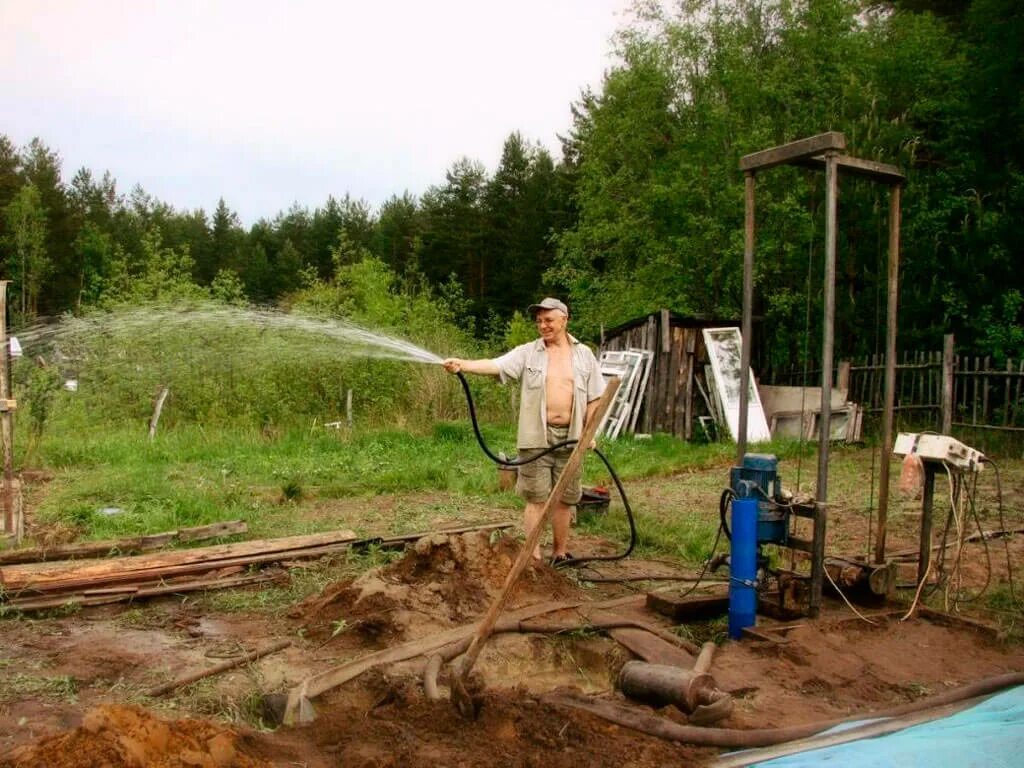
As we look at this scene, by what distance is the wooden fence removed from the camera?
1281 cm

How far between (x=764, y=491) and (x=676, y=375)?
1092cm

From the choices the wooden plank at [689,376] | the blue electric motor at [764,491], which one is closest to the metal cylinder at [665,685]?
the blue electric motor at [764,491]

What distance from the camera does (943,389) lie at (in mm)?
13070

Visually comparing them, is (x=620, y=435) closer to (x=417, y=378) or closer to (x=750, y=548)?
(x=417, y=378)

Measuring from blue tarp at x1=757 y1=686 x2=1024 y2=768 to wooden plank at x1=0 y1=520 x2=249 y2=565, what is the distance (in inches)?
199

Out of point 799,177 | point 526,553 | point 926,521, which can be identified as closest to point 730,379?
point 799,177

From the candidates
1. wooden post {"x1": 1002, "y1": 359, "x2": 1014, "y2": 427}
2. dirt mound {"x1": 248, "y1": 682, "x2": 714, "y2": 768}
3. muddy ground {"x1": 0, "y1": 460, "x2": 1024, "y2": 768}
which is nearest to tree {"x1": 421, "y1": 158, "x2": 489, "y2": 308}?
wooden post {"x1": 1002, "y1": 359, "x2": 1014, "y2": 427}

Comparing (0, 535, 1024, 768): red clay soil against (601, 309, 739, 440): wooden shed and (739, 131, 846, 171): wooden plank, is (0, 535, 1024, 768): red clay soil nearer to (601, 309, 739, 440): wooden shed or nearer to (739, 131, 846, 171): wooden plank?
(739, 131, 846, 171): wooden plank

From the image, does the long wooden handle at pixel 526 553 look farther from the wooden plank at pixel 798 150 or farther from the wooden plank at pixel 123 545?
the wooden plank at pixel 123 545

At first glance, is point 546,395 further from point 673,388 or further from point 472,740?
point 673,388

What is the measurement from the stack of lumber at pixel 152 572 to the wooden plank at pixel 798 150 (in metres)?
3.97

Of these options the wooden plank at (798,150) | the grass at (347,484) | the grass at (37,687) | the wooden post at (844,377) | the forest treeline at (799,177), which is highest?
the forest treeline at (799,177)

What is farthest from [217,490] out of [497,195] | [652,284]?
[497,195]

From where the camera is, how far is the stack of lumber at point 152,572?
5812 mm
